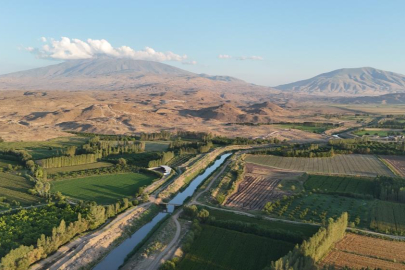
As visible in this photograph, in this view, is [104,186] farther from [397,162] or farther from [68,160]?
[397,162]

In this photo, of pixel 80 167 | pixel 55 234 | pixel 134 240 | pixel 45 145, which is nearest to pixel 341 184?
pixel 134 240

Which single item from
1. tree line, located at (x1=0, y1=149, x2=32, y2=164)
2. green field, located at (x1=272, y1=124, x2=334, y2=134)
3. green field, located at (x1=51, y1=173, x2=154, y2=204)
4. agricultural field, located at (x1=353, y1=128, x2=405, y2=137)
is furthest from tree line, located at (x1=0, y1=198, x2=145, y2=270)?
agricultural field, located at (x1=353, y1=128, x2=405, y2=137)

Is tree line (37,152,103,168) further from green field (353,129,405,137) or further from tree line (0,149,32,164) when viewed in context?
green field (353,129,405,137)

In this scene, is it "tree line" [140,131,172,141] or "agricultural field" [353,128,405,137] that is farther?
"agricultural field" [353,128,405,137]

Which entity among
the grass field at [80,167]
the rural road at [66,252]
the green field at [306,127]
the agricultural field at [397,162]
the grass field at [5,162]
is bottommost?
the rural road at [66,252]

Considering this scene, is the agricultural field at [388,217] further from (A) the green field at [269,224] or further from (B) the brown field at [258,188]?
(B) the brown field at [258,188]

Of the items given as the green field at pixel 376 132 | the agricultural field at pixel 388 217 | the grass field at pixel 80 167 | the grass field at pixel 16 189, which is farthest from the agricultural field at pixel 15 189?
the green field at pixel 376 132

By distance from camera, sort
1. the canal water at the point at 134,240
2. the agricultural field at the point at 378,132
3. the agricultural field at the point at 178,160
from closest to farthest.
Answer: the canal water at the point at 134,240 → the agricultural field at the point at 178,160 → the agricultural field at the point at 378,132
